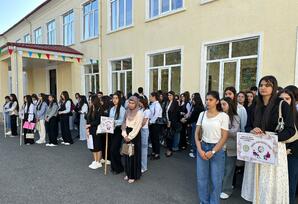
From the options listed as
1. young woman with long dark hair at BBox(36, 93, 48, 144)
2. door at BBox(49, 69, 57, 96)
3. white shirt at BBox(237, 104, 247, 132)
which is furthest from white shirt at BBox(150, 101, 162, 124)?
door at BBox(49, 69, 57, 96)

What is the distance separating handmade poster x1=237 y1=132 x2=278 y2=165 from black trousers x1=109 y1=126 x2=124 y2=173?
2710 mm

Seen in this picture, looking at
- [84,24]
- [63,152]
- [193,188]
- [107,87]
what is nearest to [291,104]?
[193,188]

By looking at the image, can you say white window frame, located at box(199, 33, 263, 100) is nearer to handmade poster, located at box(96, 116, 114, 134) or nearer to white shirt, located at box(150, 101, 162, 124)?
white shirt, located at box(150, 101, 162, 124)

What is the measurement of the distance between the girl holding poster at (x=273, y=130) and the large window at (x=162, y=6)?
6.48m

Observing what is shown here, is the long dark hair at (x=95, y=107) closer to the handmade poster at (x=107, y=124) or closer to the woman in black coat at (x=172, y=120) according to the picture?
the handmade poster at (x=107, y=124)

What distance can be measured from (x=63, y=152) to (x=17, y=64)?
6154 mm

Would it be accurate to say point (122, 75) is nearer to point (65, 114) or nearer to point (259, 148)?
point (65, 114)

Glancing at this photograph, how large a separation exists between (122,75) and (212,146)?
30.0 ft

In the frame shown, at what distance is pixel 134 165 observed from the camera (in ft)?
14.9

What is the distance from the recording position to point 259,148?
2865mm

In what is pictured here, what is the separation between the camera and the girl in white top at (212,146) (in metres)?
3.19

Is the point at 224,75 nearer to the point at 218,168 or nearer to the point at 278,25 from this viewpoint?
the point at 278,25

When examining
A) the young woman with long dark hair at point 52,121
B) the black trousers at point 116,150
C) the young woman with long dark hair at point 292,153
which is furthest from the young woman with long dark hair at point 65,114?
the young woman with long dark hair at point 292,153

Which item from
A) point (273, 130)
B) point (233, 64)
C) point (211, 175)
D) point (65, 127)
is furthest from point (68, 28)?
point (273, 130)
